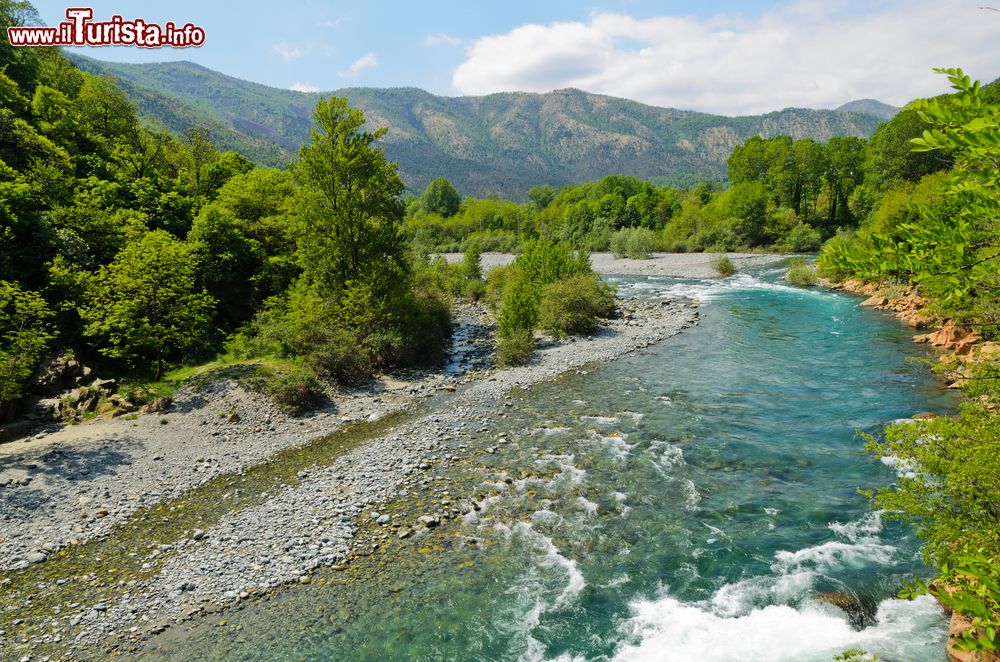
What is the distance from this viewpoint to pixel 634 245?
273 feet

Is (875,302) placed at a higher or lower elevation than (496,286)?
higher

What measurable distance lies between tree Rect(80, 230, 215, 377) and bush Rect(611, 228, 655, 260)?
70.8 metres

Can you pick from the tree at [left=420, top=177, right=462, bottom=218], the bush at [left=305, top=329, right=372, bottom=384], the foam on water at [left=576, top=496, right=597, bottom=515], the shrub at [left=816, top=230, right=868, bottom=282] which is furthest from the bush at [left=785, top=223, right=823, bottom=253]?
the tree at [left=420, top=177, right=462, bottom=218]

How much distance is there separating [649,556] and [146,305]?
2347 centimetres

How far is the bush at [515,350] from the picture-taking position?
28.1 meters

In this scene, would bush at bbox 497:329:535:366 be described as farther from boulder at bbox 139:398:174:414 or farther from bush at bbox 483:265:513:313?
boulder at bbox 139:398:174:414

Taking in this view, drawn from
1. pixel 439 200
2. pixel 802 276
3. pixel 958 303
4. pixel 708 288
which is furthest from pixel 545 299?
pixel 439 200

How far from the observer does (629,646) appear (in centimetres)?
952

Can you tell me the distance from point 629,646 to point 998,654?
18.6 ft

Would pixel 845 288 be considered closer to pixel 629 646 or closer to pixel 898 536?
pixel 898 536

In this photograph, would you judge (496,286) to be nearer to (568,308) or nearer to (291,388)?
(568,308)

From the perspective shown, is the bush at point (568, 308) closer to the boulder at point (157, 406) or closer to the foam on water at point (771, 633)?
the boulder at point (157, 406)

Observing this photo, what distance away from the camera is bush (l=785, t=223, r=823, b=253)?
73062mm

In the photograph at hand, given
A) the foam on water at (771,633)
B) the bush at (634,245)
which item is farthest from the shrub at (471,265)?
the foam on water at (771,633)
